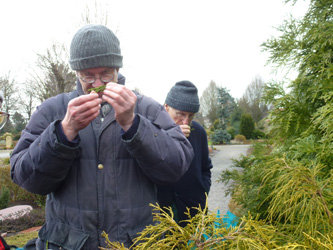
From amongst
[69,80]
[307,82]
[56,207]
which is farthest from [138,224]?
[69,80]

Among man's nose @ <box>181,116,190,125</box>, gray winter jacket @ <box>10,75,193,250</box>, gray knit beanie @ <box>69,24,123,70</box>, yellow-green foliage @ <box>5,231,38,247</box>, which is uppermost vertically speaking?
gray knit beanie @ <box>69,24,123,70</box>

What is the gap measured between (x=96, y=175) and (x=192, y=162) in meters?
1.40

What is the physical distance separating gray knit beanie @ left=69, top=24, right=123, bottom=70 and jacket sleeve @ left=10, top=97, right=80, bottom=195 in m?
0.37

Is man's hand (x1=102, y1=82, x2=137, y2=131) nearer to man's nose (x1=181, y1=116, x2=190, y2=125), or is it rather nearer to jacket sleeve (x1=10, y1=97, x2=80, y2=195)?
jacket sleeve (x1=10, y1=97, x2=80, y2=195)

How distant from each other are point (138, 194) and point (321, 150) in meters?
1.26

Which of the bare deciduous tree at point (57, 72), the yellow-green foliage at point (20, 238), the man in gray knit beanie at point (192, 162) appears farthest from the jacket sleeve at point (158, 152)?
the bare deciduous tree at point (57, 72)

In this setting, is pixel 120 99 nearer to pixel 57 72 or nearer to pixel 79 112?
pixel 79 112

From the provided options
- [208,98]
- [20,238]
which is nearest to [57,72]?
[20,238]

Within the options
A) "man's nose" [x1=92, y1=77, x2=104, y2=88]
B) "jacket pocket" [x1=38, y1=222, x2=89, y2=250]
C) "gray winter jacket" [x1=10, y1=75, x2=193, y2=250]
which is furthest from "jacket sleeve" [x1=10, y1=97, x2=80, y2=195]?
"man's nose" [x1=92, y1=77, x2=104, y2=88]

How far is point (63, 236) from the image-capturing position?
1.49 m

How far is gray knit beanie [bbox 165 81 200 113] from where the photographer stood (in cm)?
276

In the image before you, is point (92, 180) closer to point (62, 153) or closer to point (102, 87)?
point (62, 153)

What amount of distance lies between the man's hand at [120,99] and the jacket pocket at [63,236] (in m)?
0.63

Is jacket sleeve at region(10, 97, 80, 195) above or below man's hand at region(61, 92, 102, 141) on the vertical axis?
below
